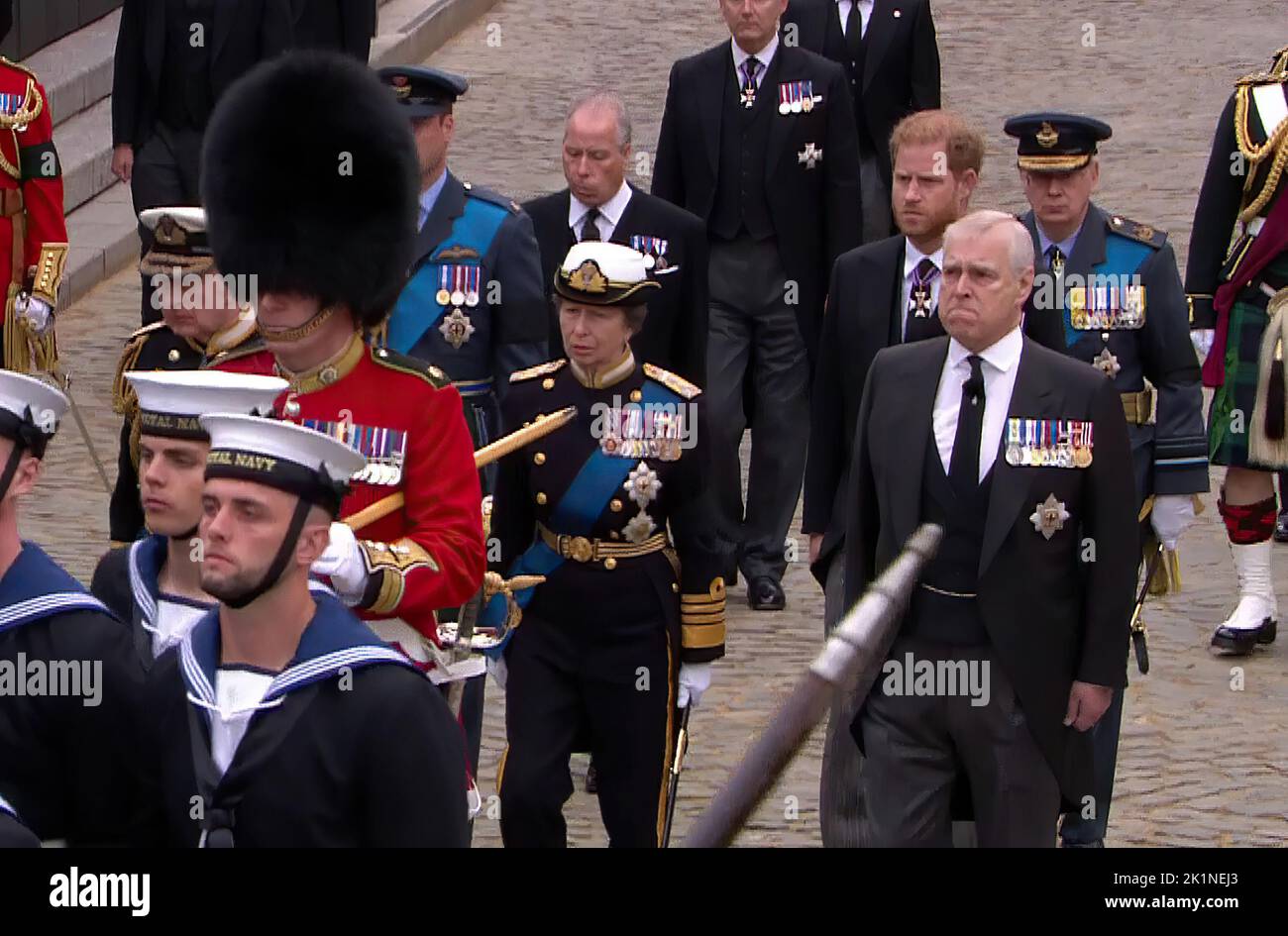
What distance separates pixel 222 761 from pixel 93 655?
57 cm

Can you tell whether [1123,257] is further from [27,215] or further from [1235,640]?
[27,215]

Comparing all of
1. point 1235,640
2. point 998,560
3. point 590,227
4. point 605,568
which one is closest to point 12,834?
point 998,560

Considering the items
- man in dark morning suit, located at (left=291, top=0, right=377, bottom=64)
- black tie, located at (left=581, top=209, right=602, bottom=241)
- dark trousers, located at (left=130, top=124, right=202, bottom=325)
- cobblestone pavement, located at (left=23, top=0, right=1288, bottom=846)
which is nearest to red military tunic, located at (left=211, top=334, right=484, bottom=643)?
cobblestone pavement, located at (left=23, top=0, right=1288, bottom=846)

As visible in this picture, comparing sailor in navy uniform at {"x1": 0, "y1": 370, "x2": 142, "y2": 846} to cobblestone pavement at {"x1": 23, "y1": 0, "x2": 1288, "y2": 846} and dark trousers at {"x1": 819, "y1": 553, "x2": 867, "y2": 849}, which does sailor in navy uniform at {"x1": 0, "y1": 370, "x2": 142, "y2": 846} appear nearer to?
cobblestone pavement at {"x1": 23, "y1": 0, "x2": 1288, "y2": 846}

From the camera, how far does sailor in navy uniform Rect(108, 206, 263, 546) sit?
785 cm

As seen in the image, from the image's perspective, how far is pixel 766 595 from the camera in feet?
38.5

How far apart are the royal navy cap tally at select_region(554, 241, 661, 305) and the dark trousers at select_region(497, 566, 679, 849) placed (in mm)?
795

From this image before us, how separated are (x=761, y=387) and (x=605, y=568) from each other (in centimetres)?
384

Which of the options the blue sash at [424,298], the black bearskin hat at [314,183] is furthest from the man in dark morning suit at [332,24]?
the black bearskin hat at [314,183]

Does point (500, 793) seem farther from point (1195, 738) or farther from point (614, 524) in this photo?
point (1195, 738)

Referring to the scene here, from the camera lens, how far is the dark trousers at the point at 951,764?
7469 mm
